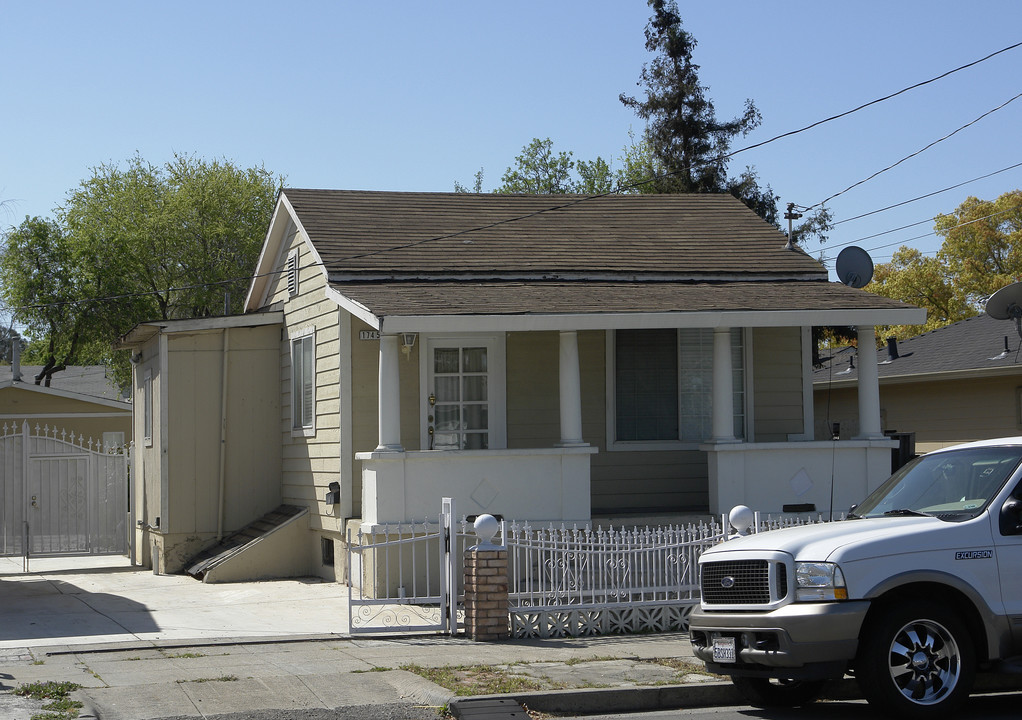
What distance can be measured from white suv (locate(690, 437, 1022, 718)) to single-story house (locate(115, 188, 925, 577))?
5587mm

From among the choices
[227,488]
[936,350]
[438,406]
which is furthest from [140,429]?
[936,350]

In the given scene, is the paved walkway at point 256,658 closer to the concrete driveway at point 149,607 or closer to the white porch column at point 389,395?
the concrete driveway at point 149,607

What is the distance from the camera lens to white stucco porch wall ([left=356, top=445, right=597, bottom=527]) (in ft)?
41.3

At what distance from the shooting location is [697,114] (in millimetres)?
34188

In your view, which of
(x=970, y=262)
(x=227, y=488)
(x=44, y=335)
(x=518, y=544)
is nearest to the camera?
(x=518, y=544)

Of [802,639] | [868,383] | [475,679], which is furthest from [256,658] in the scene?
[868,383]

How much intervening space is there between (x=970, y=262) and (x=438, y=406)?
3499cm

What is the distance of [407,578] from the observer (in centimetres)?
1293

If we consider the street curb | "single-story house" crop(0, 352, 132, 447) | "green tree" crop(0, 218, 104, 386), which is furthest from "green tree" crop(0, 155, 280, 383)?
the street curb

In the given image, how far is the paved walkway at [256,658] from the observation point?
26.1ft

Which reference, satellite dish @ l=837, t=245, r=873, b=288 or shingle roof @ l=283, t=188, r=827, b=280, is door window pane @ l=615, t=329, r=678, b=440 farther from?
satellite dish @ l=837, t=245, r=873, b=288

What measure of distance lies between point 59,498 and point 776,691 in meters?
12.6

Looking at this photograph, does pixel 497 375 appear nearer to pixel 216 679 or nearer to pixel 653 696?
pixel 216 679

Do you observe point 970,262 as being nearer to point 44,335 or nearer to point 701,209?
point 701,209
